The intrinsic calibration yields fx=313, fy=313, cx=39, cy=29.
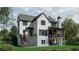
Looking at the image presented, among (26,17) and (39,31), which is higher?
(26,17)

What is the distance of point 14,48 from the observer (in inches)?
184

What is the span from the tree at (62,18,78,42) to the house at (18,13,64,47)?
0.25ft

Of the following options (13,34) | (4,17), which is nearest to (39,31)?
(13,34)

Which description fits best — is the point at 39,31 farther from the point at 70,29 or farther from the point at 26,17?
the point at 70,29

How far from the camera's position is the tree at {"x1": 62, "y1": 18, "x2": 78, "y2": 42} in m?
4.66

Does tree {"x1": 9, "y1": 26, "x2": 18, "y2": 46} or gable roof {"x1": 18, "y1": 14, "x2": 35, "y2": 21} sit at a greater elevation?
gable roof {"x1": 18, "y1": 14, "x2": 35, "y2": 21}

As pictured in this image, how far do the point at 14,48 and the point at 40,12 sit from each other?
2.17 feet

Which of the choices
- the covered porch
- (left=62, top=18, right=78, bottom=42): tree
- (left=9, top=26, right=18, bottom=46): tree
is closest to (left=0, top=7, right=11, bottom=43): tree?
(left=9, top=26, right=18, bottom=46): tree

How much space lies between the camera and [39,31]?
4.75 metres

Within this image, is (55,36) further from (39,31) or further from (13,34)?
(13,34)

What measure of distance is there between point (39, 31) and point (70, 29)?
47 centimetres

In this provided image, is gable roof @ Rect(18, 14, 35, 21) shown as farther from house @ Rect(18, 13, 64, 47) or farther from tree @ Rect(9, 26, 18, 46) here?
tree @ Rect(9, 26, 18, 46)

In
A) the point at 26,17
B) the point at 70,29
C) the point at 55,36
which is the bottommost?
the point at 55,36

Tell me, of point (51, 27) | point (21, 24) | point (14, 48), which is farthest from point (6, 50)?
point (51, 27)
